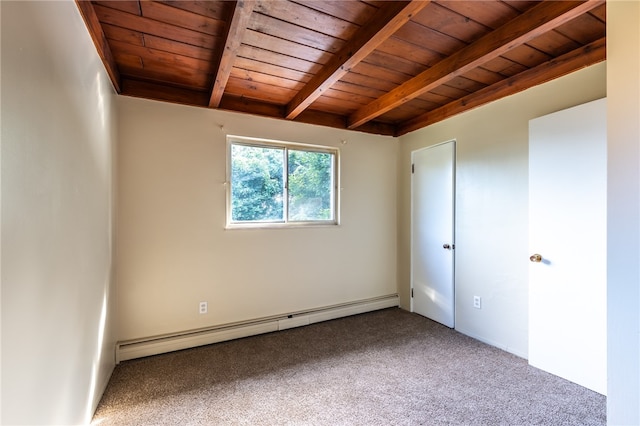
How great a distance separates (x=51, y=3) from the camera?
1182 millimetres

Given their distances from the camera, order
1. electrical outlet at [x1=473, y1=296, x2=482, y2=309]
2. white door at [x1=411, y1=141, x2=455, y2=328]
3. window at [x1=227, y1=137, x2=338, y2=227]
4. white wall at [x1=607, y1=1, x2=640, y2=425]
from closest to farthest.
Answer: white wall at [x1=607, y1=1, x2=640, y2=425], electrical outlet at [x1=473, y1=296, x2=482, y2=309], window at [x1=227, y1=137, x2=338, y2=227], white door at [x1=411, y1=141, x2=455, y2=328]

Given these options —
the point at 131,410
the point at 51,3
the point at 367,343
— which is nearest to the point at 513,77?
the point at 367,343

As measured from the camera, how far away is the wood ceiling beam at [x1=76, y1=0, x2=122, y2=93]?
1.53 meters

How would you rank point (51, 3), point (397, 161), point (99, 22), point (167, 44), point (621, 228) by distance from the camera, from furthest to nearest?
point (397, 161), point (167, 44), point (99, 22), point (51, 3), point (621, 228)

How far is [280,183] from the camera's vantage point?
318 centimetres

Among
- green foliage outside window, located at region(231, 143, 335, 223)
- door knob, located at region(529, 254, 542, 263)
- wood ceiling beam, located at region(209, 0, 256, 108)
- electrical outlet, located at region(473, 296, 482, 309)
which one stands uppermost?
wood ceiling beam, located at region(209, 0, 256, 108)

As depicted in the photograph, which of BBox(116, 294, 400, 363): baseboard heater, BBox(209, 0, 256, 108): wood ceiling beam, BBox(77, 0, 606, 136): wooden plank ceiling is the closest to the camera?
BBox(209, 0, 256, 108): wood ceiling beam

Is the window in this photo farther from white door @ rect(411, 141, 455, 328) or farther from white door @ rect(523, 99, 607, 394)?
white door @ rect(523, 99, 607, 394)

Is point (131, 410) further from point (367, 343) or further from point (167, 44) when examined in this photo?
point (167, 44)

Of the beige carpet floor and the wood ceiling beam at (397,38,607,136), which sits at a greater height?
the wood ceiling beam at (397,38,607,136)

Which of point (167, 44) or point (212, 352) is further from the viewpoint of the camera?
point (212, 352)

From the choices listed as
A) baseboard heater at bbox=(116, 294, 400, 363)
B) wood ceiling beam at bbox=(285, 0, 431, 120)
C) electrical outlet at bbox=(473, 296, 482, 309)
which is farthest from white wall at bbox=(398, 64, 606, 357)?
wood ceiling beam at bbox=(285, 0, 431, 120)

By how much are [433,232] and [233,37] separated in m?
2.80

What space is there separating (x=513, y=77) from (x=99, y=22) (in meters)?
3.11
